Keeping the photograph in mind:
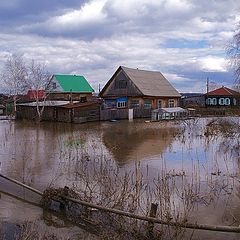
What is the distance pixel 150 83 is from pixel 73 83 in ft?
52.3

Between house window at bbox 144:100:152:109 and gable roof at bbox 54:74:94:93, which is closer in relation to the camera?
house window at bbox 144:100:152:109

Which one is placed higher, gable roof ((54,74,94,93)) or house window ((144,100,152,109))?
gable roof ((54,74,94,93))

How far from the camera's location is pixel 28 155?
60.5ft

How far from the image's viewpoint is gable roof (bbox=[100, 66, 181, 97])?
47.1 m

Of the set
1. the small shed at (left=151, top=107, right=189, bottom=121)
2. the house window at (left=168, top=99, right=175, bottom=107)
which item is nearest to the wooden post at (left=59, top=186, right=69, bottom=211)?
the small shed at (left=151, top=107, right=189, bottom=121)

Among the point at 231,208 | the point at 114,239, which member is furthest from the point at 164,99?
the point at 114,239

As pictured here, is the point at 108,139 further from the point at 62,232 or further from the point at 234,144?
the point at 62,232

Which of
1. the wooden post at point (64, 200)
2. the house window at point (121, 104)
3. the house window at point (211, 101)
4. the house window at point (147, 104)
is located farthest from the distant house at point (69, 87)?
the wooden post at point (64, 200)

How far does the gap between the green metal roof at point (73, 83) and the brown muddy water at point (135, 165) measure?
103 ft

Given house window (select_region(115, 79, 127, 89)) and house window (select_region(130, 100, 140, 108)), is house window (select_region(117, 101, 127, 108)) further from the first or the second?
house window (select_region(115, 79, 127, 89))

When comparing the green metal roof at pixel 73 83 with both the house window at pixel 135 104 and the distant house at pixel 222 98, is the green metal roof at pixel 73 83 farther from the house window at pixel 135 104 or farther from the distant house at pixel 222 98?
the distant house at pixel 222 98

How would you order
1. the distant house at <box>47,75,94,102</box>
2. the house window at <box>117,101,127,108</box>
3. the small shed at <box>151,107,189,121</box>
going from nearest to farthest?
1. the small shed at <box>151,107,189,121</box>
2. the house window at <box>117,101,127,108</box>
3. the distant house at <box>47,75,94,102</box>

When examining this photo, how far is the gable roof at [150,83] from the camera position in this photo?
47112mm

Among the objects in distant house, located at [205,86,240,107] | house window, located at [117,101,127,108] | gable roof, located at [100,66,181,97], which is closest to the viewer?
house window, located at [117,101,127,108]
